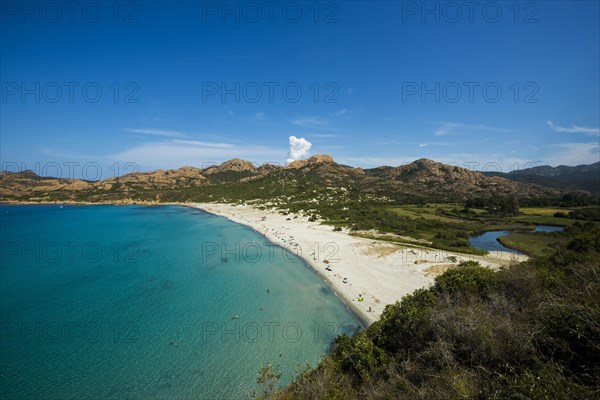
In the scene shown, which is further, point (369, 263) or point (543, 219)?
point (543, 219)

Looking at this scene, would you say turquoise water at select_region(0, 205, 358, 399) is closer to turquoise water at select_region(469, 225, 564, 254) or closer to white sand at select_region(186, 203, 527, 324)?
white sand at select_region(186, 203, 527, 324)

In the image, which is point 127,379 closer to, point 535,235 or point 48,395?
point 48,395

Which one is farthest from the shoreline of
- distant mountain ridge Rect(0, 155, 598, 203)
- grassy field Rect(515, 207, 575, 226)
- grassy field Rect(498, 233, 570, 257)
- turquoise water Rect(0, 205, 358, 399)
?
distant mountain ridge Rect(0, 155, 598, 203)

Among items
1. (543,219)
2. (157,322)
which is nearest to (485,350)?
(157,322)

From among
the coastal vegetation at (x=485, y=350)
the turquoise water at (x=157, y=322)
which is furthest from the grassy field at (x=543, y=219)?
the turquoise water at (x=157, y=322)

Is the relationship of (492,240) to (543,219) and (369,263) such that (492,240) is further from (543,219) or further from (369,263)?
(369,263)

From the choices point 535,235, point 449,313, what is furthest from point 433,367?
point 535,235

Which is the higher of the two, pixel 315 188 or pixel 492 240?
pixel 315 188

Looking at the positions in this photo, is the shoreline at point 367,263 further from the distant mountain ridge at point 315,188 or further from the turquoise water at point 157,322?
the distant mountain ridge at point 315,188
